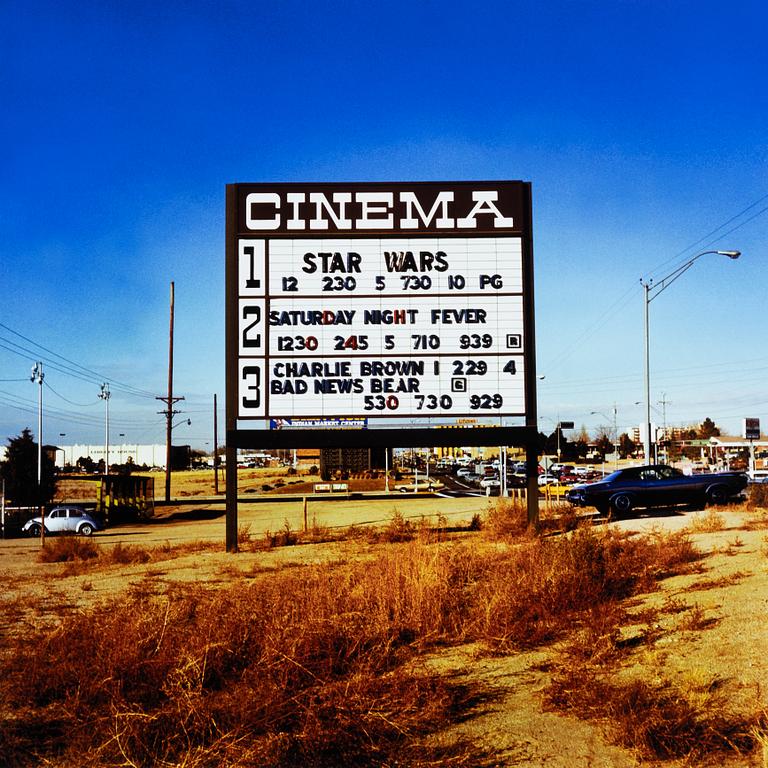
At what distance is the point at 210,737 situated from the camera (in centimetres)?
568

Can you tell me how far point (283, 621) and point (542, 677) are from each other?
2.79 metres

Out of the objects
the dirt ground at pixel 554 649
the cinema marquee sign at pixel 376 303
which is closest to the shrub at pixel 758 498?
the dirt ground at pixel 554 649

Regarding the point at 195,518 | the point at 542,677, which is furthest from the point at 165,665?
the point at 195,518

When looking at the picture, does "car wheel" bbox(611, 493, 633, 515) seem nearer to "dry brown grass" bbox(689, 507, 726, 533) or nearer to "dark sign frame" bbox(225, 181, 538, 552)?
"dry brown grass" bbox(689, 507, 726, 533)

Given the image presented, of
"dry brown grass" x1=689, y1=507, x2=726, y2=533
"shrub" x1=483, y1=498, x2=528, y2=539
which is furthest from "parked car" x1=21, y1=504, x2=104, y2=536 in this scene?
"dry brown grass" x1=689, y1=507, x2=726, y2=533

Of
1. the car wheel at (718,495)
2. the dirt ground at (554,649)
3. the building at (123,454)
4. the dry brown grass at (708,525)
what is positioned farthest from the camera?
the building at (123,454)

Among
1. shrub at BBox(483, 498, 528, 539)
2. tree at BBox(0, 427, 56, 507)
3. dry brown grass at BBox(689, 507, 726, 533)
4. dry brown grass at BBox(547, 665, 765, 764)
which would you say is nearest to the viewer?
dry brown grass at BBox(547, 665, 765, 764)

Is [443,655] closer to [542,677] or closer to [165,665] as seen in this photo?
[542,677]

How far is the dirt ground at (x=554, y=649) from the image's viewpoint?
19.4 feet

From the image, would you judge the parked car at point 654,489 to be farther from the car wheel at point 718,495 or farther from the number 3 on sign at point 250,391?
the number 3 on sign at point 250,391

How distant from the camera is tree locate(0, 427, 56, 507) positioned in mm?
46075

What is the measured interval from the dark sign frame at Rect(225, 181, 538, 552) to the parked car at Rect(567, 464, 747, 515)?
19.9 ft

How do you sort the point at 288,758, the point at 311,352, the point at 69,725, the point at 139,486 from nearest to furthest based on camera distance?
1. the point at 288,758
2. the point at 69,725
3. the point at 311,352
4. the point at 139,486

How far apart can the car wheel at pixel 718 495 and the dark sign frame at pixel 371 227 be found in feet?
28.9
